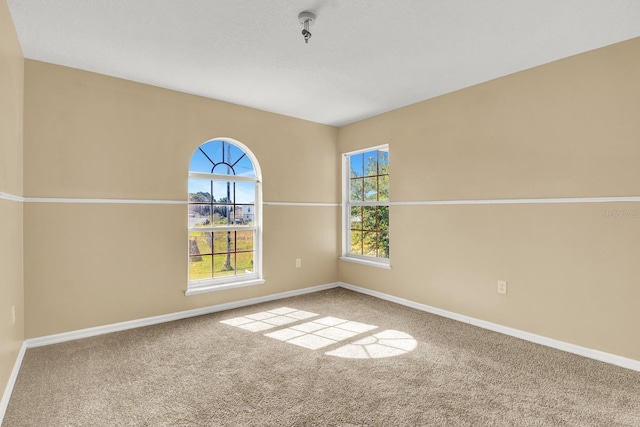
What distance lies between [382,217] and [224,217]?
2.14 metres

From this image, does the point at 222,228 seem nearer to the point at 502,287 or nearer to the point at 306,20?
the point at 306,20

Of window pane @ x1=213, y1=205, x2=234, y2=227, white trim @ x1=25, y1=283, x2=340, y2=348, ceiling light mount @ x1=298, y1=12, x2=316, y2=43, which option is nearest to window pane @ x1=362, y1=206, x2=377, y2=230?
white trim @ x1=25, y1=283, x2=340, y2=348

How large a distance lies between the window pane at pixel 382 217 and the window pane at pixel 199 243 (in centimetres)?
229

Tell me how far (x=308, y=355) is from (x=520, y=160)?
2.63 m

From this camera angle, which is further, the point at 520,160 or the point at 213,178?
the point at 213,178

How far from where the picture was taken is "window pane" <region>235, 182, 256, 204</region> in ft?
13.7

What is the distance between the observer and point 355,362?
99.0 inches

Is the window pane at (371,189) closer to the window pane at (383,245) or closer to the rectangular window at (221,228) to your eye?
the window pane at (383,245)

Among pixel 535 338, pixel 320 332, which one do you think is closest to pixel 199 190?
pixel 320 332

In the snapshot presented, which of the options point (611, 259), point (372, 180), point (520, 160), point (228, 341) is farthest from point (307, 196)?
point (611, 259)

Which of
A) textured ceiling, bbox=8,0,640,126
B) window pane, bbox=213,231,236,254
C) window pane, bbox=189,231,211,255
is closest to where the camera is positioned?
textured ceiling, bbox=8,0,640,126

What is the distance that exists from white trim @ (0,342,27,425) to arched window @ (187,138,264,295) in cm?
139

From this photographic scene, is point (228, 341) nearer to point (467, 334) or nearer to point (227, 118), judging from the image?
point (467, 334)

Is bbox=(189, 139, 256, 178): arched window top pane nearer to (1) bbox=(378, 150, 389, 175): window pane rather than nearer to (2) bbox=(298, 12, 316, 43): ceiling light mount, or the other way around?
(1) bbox=(378, 150, 389, 175): window pane
